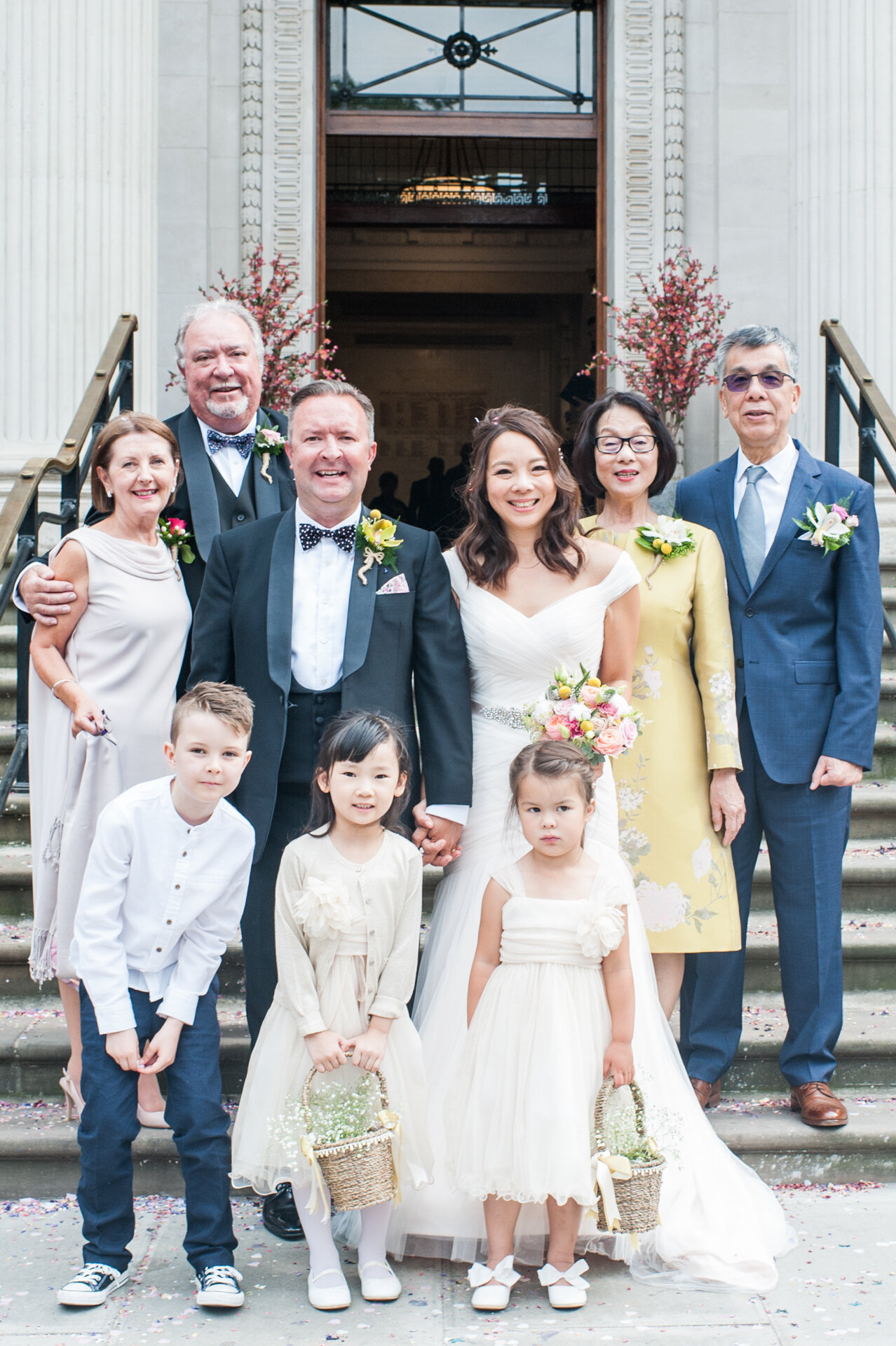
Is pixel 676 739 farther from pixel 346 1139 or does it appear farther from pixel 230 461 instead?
pixel 230 461

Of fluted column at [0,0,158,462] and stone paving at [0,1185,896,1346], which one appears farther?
fluted column at [0,0,158,462]

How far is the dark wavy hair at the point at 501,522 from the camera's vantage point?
3.18m

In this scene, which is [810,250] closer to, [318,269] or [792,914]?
[318,269]

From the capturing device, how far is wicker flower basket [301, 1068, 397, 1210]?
274 centimetres

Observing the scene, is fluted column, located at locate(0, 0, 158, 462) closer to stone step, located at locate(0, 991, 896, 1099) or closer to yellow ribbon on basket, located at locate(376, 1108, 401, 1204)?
stone step, located at locate(0, 991, 896, 1099)

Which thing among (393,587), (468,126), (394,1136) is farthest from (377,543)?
(468,126)

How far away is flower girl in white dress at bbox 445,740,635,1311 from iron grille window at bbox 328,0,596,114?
6164mm

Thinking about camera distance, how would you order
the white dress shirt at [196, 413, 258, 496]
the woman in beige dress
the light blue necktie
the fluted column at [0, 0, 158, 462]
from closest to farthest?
the woman in beige dress → the light blue necktie → the white dress shirt at [196, 413, 258, 496] → the fluted column at [0, 0, 158, 462]

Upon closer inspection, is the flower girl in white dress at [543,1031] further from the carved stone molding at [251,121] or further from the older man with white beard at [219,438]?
the carved stone molding at [251,121]

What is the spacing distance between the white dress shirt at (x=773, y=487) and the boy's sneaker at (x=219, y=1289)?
232 centimetres

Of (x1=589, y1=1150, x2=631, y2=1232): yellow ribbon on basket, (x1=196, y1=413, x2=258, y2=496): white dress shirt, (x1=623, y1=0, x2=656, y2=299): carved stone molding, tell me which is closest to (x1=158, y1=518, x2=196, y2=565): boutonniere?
(x1=196, y1=413, x2=258, y2=496): white dress shirt

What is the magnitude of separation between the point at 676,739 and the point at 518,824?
604 millimetres

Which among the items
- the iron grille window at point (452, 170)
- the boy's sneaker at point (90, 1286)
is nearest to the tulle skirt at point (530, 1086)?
the boy's sneaker at point (90, 1286)

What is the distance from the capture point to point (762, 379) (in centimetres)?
360
